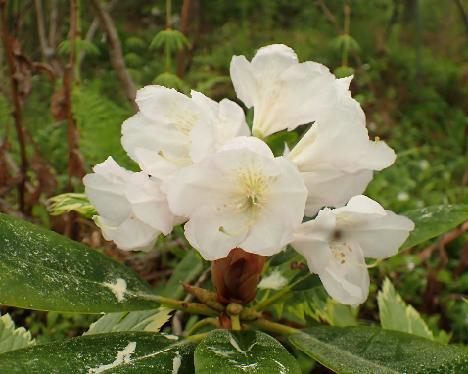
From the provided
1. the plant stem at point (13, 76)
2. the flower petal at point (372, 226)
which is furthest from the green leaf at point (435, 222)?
the plant stem at point (13, 76)

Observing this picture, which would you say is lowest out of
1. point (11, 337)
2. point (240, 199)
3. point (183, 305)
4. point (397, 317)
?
point (397, 317)

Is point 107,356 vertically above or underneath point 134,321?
above

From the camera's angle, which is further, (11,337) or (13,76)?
(13,76)

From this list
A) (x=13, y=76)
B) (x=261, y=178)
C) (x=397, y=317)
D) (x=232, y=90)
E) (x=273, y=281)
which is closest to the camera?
(x=261, y=178)

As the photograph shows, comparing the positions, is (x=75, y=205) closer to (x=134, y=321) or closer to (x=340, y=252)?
(x=134, y=321)

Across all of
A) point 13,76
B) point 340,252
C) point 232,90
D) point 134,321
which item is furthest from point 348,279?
point 232,90

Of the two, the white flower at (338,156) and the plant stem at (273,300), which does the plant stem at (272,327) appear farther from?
the white flower at (338,156)

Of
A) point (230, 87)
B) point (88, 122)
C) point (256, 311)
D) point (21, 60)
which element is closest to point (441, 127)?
point (230, 87)

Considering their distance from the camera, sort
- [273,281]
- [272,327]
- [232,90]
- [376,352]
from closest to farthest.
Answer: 1. [376,352]
2. [272,327]
3. [273,281]
4. [232,90]
